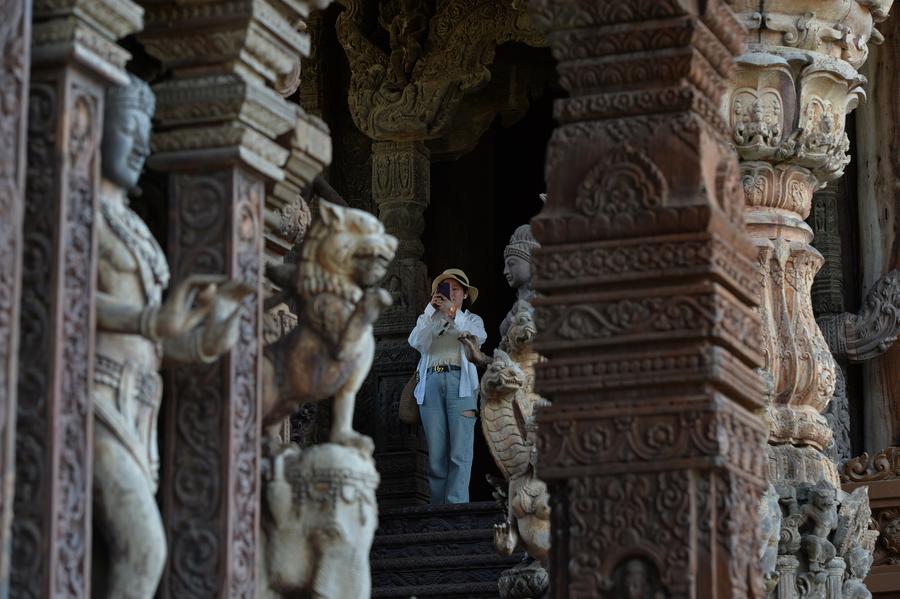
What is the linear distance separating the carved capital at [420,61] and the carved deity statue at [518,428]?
3.17 m

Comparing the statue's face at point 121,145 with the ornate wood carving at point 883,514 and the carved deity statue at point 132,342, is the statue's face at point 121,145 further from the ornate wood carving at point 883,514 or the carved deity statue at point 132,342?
the ornate wood carving at point 883,514

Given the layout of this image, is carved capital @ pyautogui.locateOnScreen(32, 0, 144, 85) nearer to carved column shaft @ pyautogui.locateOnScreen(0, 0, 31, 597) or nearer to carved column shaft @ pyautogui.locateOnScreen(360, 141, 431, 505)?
carved column shaft @ pyautogui.locateOnScreen(0, 0, 31, 597)

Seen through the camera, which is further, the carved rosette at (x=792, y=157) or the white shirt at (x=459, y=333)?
the white shirt at (x=459, y=333)

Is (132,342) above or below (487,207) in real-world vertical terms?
below

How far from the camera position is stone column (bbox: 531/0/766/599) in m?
9.70

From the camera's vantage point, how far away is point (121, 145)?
27.1 ft

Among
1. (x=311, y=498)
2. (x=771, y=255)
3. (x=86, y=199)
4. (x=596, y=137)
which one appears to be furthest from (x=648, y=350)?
(x=771, y=255)

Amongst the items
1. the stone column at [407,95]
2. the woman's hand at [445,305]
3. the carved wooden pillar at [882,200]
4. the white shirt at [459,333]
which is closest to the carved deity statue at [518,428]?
the white shirt at [459,333]

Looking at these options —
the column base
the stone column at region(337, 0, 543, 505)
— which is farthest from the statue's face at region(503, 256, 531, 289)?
the stone column at region(337, 0, 543, 505)

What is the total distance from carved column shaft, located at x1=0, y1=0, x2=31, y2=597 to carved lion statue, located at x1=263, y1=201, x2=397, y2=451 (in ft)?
5.55

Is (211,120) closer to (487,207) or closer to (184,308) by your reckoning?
(184,308)

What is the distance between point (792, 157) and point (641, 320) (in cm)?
528

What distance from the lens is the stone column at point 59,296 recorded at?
24.4ft

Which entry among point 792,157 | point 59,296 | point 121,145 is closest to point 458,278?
point 792,157
